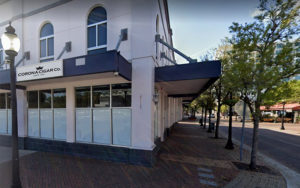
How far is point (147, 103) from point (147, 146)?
5.89 ft

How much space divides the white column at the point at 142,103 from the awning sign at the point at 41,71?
3.00 metres

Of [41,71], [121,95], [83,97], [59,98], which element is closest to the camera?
[41,71]

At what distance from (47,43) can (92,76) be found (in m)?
4.53

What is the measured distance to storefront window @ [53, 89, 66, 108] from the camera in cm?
703

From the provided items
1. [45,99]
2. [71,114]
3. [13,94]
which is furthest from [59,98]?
[13,94]

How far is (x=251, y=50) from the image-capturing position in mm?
5047

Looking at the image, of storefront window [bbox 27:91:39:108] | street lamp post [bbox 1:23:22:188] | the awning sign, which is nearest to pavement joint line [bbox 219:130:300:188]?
street lamp post [bbox 1:23:22:188]

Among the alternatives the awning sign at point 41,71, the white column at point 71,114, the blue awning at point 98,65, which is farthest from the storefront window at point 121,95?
the white column at point 71,114

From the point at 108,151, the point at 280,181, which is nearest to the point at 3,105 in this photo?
the point at 108,151

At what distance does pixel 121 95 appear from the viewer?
594 centimetres

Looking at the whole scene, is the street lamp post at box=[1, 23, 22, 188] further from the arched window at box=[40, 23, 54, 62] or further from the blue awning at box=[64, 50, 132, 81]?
the arched window at box=[40, 23, 54, 62]

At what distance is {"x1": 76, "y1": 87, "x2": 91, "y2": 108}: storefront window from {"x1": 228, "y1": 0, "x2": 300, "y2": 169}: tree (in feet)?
21.7

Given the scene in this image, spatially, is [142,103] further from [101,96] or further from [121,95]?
[101,96]

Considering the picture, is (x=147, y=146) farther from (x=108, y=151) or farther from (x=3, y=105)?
(x=3, y=105)
